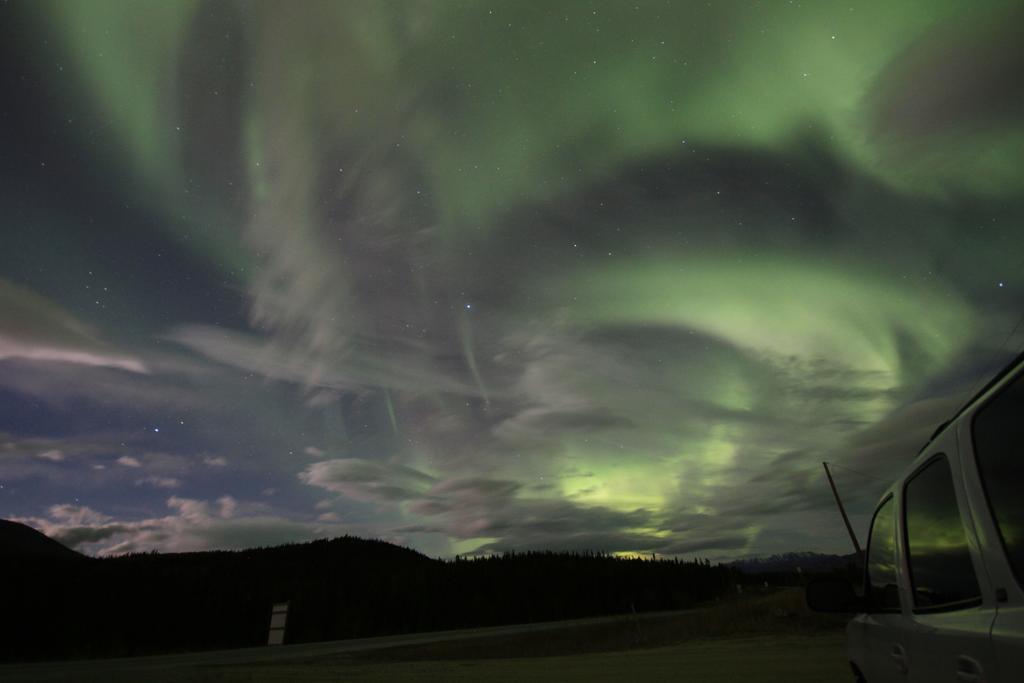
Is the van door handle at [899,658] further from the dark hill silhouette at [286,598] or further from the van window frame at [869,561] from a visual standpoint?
the dark hill silhouette at [286,598]

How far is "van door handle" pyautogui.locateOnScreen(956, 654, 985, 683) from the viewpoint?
83.4 inches

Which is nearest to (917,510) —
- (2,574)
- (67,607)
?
(67,607)

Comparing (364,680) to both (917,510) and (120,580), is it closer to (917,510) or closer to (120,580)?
(917,510)

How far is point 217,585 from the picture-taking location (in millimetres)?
110250

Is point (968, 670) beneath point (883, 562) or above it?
beneath

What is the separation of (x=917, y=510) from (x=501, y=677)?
43.7 feet

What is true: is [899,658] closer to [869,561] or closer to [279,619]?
[869,561]

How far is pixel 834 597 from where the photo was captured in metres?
3.79

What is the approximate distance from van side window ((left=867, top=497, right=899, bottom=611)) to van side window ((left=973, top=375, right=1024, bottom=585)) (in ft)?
4.93

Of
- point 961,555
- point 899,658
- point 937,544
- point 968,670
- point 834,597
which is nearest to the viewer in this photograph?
point 968,670

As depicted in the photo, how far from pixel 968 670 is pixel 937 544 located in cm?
70

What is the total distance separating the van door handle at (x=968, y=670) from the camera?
83.4 inches

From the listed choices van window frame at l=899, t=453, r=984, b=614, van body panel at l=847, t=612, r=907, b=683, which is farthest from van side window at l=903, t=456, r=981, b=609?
van body panel at l=847, t=612, r=907, b=683

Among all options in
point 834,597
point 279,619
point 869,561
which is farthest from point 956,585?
point 279,619
